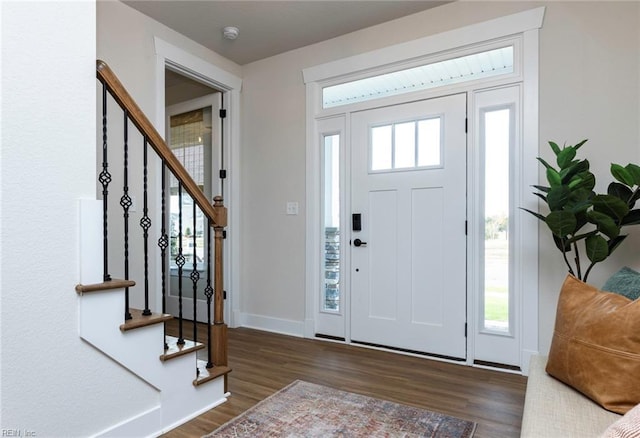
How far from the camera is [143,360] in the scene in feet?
6.01

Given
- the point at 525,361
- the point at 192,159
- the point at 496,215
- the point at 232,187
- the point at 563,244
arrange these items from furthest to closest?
the point at 192,159 < the point at 232,187 < the point at 496,215 < the point at 525,361 < the point at 563,244

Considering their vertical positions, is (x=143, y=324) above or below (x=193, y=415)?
above

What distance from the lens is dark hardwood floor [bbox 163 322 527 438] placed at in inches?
81.0

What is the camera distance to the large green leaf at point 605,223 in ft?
6.66

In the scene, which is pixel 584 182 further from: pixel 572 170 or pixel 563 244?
pixel 563 244

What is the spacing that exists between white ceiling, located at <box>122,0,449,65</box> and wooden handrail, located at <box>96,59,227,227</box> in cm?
146

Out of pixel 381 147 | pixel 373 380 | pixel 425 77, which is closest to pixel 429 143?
pixel 381 147

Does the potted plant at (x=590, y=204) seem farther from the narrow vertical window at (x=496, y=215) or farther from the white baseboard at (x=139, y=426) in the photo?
the white baseboard at (x=139, y=426)

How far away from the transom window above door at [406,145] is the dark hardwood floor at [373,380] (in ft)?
5.18

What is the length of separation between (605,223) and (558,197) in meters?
0.26

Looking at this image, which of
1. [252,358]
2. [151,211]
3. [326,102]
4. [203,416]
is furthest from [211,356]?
[326,102]

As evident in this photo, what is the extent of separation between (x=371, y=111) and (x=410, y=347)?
6.70 feet
